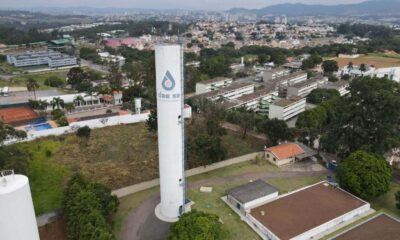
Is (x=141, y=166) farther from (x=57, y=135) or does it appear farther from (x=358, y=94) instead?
(x=358, y=94)

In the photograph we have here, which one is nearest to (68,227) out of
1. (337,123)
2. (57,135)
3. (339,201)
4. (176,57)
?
(176,57)

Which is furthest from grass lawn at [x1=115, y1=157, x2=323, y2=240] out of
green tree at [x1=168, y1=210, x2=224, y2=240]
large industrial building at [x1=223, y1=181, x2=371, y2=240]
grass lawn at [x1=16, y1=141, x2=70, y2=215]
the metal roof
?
grass lawn at [x1=16, y1=141, x2=70, y2=215]

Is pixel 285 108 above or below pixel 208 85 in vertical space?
below

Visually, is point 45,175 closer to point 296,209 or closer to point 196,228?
point 196,228

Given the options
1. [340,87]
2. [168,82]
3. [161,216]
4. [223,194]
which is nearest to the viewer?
[168,82]

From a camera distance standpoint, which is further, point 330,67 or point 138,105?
point 330,67

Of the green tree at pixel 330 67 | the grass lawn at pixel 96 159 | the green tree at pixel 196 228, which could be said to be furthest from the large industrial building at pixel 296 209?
the green tree at pixel 330 67

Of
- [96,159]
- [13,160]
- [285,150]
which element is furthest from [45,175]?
[285,150]
